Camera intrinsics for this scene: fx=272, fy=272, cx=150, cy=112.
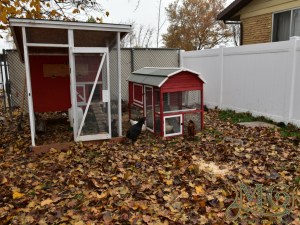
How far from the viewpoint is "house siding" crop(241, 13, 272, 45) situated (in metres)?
10.5

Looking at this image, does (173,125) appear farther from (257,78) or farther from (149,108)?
(257,78)

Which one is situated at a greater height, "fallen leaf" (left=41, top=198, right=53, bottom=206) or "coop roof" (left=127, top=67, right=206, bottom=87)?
"coop roof" (left=127, top=67, right=206, bottom=87)

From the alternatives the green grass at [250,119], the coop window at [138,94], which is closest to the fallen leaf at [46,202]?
the coop window at [138,94]

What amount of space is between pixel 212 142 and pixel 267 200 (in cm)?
257

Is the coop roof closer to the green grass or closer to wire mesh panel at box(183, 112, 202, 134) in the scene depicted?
wire mesh panel at box(183, 112, 202, 134)

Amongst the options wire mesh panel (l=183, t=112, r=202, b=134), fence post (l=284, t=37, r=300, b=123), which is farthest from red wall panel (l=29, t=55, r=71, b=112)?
fence post (l=284, t=37, r=300, b=123)

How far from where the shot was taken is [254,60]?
27.2 ft

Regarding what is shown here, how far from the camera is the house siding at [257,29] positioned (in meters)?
10.5

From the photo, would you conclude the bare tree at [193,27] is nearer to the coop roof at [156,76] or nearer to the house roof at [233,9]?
the house roof at [233,9]

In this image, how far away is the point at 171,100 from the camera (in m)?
6.56

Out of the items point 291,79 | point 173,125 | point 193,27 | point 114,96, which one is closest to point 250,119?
point 291,79

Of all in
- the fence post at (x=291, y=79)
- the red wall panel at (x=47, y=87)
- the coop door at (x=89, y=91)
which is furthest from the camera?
the red wall panel at (x=47, y=87)

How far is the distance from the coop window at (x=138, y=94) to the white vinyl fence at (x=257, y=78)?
139 inches

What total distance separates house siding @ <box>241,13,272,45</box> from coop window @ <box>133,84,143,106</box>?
606cm
